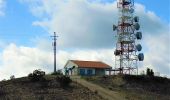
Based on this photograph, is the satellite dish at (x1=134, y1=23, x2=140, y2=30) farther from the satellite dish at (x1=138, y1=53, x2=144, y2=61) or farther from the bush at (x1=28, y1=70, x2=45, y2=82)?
the bush at (x1=28, y1=70, x2=45, y2=82)

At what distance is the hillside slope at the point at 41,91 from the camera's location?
5775 cm

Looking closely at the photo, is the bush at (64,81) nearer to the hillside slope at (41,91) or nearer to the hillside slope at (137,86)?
the hillside slope at (41,91)

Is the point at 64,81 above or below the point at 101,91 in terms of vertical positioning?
above

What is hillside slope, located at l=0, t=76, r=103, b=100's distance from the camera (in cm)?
5775

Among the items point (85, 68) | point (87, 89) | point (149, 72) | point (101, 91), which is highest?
point (85, 68)

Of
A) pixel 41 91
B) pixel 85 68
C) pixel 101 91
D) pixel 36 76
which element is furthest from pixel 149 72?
pixel 41 91

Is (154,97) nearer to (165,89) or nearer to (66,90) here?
(165,89)

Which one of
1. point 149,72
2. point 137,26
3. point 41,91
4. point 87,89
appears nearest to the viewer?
point 41,91

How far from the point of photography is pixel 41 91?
60094 mm

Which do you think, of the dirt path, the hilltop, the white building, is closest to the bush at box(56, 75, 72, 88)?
the hilltop

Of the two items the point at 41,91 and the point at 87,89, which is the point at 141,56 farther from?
the point at 41,91

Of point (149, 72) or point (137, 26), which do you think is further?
point (137, 26)

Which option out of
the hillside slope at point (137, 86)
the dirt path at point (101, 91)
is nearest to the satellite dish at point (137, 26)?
the hillside slope at point (137, 86)

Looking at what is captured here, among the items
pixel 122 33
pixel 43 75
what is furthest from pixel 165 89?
pixel 43 75
